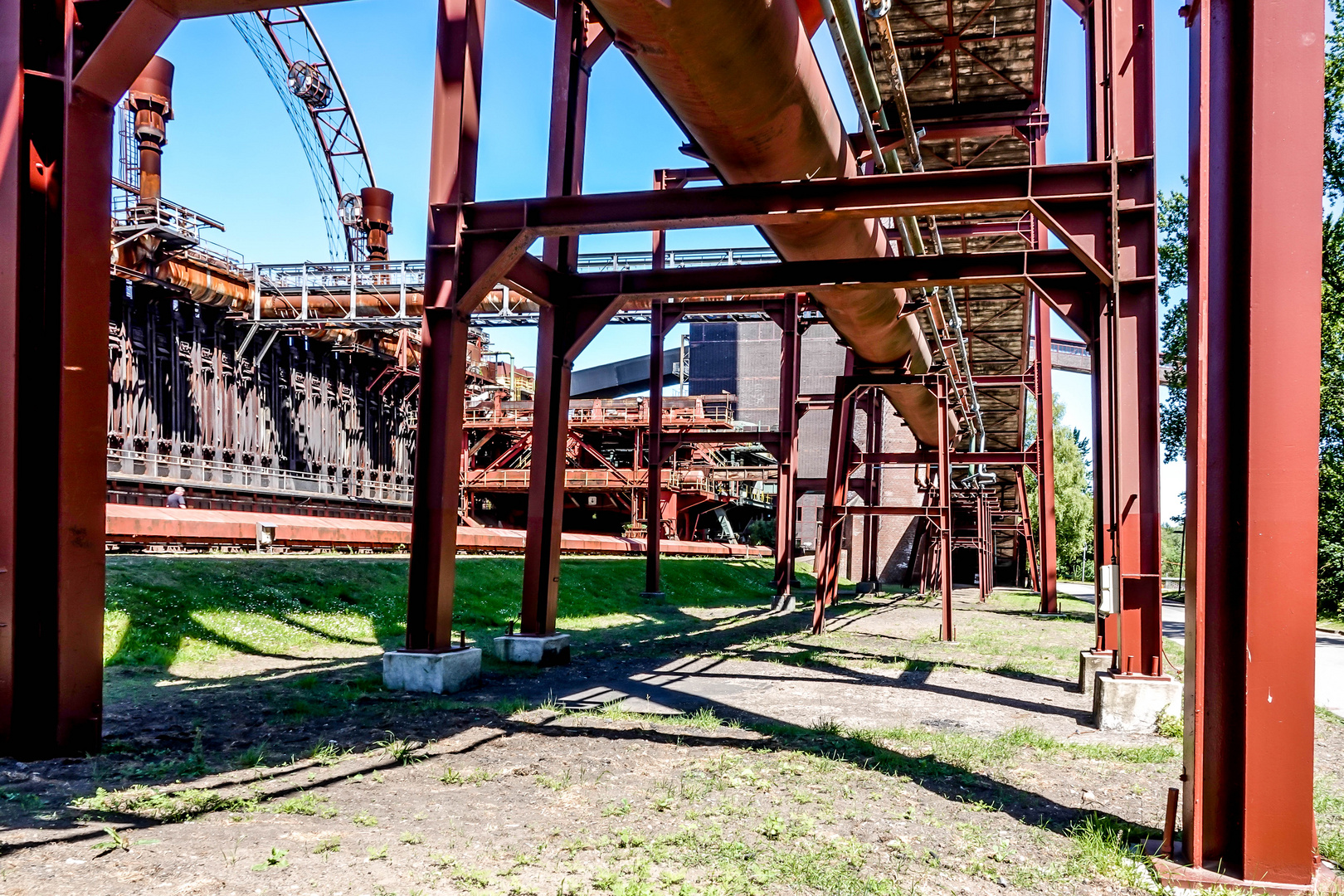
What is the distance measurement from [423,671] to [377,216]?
30.0m

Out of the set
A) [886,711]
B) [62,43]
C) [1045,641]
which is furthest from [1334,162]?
[62,43]

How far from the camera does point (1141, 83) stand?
27.9 feet

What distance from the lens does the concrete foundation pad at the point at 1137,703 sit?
7.93 meters

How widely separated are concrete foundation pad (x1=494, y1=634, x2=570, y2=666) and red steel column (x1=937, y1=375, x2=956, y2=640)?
6.05 meters

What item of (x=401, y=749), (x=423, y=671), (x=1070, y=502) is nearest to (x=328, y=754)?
(x=401, y=749)

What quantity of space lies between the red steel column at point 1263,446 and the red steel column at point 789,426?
17.2 metres

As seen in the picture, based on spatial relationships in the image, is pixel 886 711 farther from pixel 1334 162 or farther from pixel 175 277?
pixel 1334 162

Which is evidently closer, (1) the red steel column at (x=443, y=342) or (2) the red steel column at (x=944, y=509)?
(1) the red steel column at (x=443, y=342)

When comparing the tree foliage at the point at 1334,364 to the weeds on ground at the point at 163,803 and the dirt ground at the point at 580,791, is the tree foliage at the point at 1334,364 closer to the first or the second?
the dirt ground at the point at 580,791

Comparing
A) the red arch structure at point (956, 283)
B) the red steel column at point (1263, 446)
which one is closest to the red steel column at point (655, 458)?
the red arch structure at point (956, 283)

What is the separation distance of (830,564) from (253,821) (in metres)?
11.6

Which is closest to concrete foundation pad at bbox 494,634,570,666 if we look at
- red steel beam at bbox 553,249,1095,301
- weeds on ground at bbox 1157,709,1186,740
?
red steel beam at bbox 553,249,1095,301

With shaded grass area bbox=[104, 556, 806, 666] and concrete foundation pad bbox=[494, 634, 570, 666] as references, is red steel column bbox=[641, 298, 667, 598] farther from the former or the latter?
concrete foundation pad bbox=[494, 634, 570, 666]

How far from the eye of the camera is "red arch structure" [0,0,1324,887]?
398 centimetres
